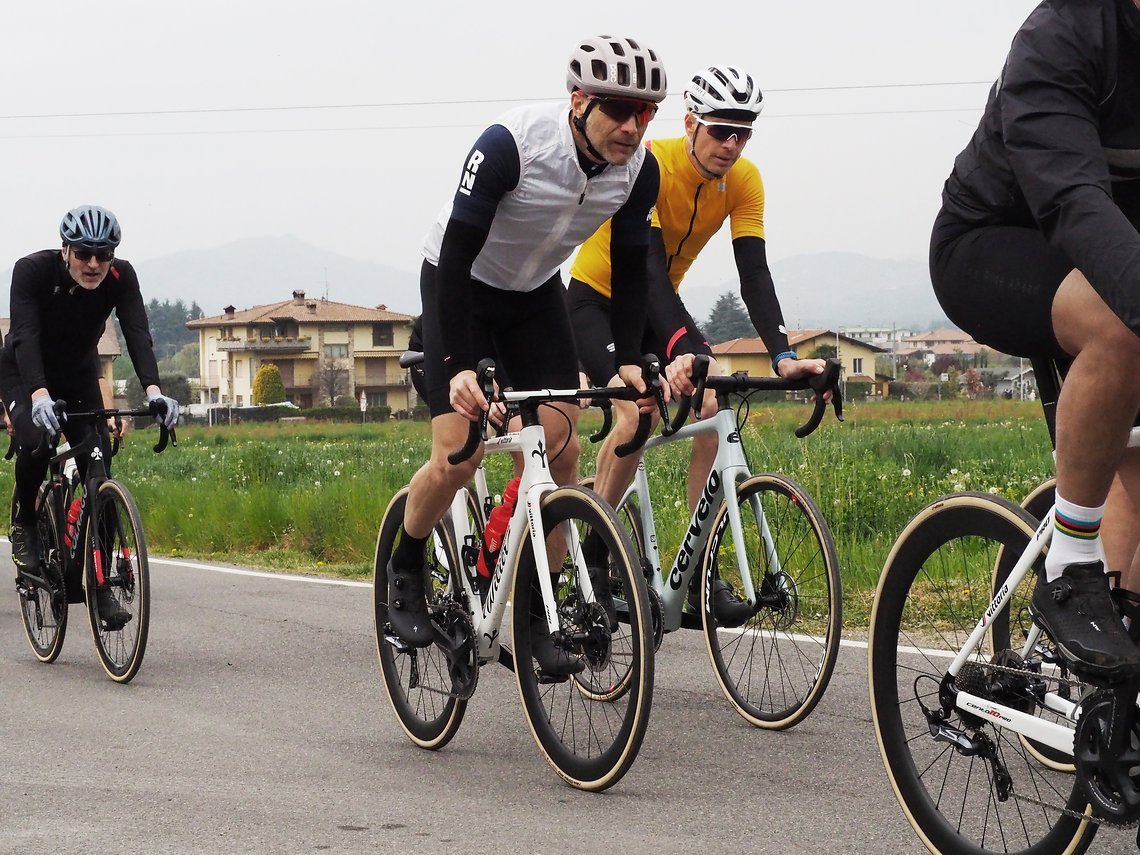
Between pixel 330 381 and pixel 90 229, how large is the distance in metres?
129

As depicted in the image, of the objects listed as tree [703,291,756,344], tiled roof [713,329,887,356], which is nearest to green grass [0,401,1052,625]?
tiled roof [713,329,887,356]

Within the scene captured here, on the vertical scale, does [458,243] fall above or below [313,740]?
above

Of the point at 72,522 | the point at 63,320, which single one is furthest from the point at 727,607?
the point at 63,320

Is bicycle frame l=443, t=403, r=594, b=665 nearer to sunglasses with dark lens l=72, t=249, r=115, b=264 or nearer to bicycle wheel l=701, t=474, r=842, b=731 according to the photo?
bicycle wheel l=701, t=474, r=842, b=731

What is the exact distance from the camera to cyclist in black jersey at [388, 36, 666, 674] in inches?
189

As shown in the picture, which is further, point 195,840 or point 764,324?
point 764,324

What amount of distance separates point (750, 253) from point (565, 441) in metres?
1.45

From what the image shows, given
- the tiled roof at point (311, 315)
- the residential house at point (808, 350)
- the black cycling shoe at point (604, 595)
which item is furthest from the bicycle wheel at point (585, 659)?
the tiled roof at point (311, 315)

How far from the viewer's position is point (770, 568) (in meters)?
5.78

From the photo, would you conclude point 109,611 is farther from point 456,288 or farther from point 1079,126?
point 1079,126

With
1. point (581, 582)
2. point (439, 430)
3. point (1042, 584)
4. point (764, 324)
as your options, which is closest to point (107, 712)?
point (439, 430)

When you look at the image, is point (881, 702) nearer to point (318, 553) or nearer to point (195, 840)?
point (195, 840)

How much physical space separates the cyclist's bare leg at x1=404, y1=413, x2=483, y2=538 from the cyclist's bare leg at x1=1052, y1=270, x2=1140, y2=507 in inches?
93.5

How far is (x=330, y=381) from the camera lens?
443ft
